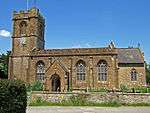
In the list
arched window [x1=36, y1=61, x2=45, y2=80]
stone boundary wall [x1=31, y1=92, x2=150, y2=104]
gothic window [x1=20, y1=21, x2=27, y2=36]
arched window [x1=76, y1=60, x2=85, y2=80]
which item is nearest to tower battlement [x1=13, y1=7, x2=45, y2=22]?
gothic window [x1=20, y1=21, x2=27, y2=36]

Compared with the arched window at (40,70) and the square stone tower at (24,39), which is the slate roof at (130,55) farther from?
the square stone tower at (24,39)

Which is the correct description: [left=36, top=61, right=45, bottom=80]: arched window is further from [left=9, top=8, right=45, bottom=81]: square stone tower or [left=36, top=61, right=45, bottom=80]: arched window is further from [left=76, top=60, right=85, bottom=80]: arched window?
[left=76, top=60, right=85, bottom=80]: arched window

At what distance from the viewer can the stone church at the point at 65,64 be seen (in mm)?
49312

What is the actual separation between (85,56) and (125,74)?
29.5 feet

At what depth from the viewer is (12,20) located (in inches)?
2190

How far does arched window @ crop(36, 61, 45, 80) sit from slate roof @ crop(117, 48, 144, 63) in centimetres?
1480

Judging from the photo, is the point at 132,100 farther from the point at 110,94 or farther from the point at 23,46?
the point at 23,46

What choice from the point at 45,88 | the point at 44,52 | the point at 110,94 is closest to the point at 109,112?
the point at 110,94

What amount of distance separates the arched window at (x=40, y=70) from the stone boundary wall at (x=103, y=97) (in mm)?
15633

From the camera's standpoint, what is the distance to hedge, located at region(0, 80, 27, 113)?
12.9 meters

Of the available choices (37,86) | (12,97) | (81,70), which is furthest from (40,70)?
(12,97)

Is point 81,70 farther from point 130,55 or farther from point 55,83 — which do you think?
point 130,55

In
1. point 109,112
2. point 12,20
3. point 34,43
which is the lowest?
point 109,112

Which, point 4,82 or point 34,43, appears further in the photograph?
point 34,43
